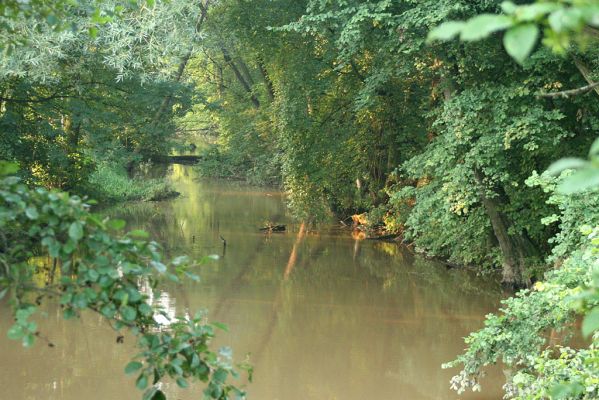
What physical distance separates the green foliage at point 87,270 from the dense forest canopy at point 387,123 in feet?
3.59

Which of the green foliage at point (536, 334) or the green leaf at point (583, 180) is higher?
the green leaf at point (583, 180)

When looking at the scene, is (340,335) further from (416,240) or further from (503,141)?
(416,240)

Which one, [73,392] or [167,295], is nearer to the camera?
[73,392]

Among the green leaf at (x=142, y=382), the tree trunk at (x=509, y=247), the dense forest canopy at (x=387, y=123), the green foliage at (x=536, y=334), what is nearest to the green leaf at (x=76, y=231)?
the green leaf at (x=142, y=382)

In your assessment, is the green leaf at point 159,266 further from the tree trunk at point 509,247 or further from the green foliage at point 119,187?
the green foliage at point 119,187

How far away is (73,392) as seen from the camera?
25.3 ft

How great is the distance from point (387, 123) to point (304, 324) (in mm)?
8298

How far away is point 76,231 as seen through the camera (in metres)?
2.02

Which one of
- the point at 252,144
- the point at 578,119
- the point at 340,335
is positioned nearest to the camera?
the point at 340,335

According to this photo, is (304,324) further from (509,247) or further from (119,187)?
(119,187)

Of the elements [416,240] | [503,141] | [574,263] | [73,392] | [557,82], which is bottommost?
[73,392]

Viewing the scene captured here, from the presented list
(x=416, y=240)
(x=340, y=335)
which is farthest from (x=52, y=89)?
(x=340, y=335)

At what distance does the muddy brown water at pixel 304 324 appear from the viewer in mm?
Answer: 8055

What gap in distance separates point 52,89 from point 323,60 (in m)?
6.26
